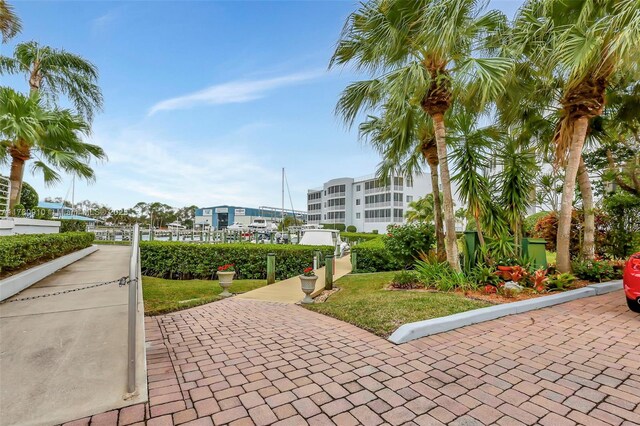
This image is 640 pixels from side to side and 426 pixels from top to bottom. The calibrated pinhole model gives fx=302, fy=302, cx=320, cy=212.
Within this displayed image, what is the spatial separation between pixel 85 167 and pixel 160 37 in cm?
590

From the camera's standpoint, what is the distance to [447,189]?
22.4 ft

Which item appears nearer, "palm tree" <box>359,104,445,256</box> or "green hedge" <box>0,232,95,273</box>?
"green hedge" <box>0,232,95,273</box>

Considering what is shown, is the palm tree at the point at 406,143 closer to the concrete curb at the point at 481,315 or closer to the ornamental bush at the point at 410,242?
the ornamental bush at the point at 410,242

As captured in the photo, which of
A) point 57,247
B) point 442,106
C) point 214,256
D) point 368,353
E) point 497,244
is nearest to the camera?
point 368,353

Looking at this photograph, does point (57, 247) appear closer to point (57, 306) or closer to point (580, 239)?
point (57, 306)

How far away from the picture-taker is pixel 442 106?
22.1 feet

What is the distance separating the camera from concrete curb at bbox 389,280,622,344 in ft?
13.2

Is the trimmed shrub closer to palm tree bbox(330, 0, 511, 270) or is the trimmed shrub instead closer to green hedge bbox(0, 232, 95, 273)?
green hedge bbox(0, 232, 95, 273)

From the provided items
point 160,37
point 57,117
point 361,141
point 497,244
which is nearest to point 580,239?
point 497,244

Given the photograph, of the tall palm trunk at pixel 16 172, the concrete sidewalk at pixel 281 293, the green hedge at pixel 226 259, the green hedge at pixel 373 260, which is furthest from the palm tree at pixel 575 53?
the tall palm trunk at pixel 16 172

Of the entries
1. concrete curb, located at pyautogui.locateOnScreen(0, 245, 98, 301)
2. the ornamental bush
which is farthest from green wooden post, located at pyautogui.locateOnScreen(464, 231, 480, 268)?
concrete curb, located at pyautogui.locateOnScreen(0, 245, 98, 301)

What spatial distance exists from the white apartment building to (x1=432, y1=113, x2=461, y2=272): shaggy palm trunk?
35.5 metres

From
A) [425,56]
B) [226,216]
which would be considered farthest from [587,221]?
[226,216]

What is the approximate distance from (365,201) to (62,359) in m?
48.4
